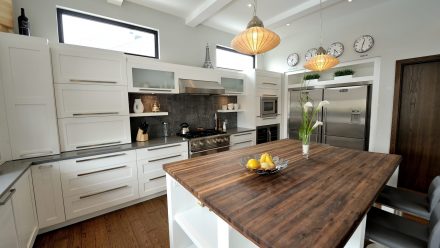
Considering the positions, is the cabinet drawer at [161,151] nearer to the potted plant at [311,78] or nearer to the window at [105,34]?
the window at [105,34]

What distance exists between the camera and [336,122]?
11.5 ft

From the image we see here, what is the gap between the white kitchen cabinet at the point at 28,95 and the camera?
69.1 inches

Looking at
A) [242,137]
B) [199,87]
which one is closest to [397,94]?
[242,137]

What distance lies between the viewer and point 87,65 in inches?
84.7

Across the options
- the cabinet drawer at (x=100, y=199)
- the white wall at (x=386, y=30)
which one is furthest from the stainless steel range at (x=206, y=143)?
the white wall at (x=386, y=30)

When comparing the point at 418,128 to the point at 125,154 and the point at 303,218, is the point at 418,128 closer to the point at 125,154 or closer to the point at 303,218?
the point at 303,218

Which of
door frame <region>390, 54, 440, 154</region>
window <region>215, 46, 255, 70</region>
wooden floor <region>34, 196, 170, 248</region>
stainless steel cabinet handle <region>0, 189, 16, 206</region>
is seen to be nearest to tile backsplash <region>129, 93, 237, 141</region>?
window <region>215, 46, 255, 70</region>

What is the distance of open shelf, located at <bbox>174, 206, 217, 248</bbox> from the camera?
1198mm

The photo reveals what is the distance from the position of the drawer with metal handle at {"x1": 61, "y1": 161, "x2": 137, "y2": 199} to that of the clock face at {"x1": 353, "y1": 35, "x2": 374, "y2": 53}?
13.6 ft

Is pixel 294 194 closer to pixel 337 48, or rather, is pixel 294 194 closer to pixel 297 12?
pixel 297 12

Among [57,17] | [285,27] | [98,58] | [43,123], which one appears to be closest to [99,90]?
[98,58]

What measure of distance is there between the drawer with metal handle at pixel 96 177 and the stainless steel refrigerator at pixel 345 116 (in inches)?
139

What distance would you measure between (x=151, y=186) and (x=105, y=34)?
2360 mm

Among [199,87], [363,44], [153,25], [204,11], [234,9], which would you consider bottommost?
[199,87]
